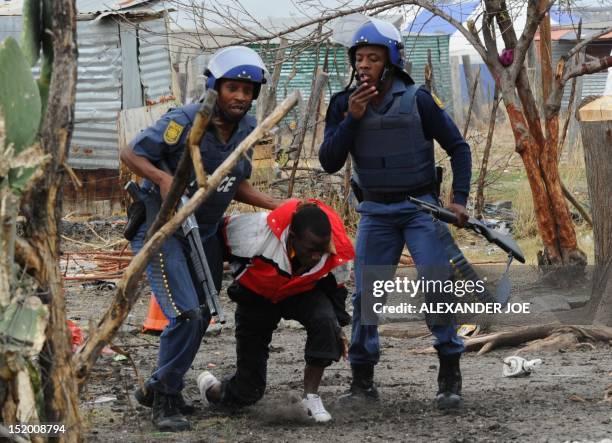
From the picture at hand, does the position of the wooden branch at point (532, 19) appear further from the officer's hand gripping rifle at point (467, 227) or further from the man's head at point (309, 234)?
the man's head at point (309, 234)

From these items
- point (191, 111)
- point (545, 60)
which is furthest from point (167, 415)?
point (545, 60)

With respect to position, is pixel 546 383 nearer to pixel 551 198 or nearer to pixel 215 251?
pixel 215 251

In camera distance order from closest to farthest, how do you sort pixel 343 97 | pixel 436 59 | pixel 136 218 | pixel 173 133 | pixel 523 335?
1. pixel 173 133
2. pixel 136 218
3. pixel 343 97
4. pixel 523 335
5. pixel 436 59

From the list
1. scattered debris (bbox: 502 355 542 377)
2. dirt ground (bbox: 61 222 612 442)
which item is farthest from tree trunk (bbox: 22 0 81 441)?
scattered debris (bbox: 502 355 542 377)

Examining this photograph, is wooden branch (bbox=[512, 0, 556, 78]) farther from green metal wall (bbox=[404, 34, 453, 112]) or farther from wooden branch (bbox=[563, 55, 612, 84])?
green metal wall (bbox=[404, 34, 453, 112])

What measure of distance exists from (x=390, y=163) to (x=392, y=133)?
156mm

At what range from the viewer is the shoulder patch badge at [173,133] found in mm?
4992

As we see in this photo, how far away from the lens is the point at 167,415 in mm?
5035

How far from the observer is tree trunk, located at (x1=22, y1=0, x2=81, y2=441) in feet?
10.8

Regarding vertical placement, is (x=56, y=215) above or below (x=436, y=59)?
below

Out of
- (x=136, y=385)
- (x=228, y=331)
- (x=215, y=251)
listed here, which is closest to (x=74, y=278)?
(x=228, y=331)

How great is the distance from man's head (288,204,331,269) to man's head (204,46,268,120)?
22.6 inches

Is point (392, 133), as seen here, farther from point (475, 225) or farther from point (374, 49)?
point (475, 225)

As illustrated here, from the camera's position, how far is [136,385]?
239 inches
